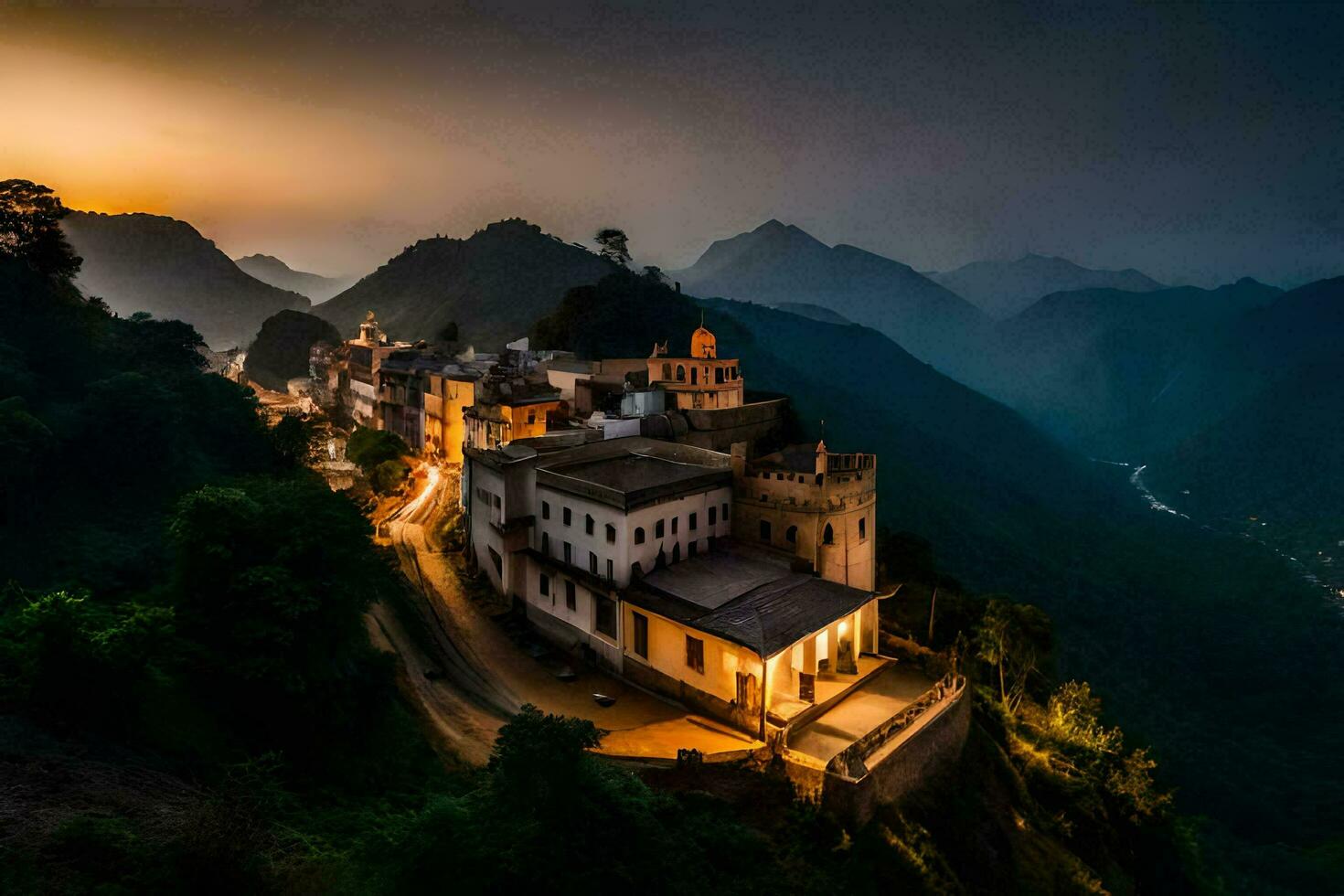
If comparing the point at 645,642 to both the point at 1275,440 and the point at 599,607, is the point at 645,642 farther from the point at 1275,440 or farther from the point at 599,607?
the point at 1275,440

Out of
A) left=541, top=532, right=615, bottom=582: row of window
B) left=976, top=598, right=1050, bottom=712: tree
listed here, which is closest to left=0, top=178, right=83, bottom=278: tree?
left=541, top=532, right=615, bottom=582: row of window

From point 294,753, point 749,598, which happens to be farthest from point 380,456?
point 294,753

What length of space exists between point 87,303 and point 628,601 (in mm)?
42822

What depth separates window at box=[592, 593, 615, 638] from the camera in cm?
3100

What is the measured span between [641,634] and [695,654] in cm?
292

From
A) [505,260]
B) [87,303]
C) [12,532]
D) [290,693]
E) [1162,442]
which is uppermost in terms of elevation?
[505,260]

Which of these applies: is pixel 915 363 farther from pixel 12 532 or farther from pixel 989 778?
pixel 12 532

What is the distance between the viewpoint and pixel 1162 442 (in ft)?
583

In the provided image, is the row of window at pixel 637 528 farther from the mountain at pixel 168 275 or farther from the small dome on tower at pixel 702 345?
the mountain at pixel 168 275

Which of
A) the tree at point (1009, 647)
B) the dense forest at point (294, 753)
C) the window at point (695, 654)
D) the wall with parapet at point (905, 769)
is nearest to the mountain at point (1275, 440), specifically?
the tree at point (1009, 647)

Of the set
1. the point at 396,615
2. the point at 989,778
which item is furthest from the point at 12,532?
the point at 989,778

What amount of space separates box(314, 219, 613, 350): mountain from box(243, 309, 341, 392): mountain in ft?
60.5

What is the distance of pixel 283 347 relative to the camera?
10950cm

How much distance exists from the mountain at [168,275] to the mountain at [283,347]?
1831 inches
